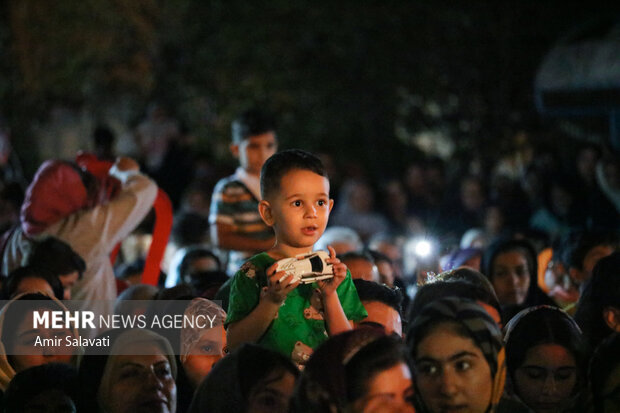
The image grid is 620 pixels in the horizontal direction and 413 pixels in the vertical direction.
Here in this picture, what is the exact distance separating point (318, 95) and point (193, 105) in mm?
2073

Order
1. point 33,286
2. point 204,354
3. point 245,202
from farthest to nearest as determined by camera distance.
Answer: point 245,202 → point 33,286 → point 204,354

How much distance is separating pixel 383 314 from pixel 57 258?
2340 millimetres

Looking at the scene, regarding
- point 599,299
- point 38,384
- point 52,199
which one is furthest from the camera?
point 52,199

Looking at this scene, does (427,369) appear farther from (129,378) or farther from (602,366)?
(129,378)

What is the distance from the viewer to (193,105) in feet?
51.3

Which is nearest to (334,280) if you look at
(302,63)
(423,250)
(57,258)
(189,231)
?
(57,258)

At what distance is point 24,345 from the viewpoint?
477cm

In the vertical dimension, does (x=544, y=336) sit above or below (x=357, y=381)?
above

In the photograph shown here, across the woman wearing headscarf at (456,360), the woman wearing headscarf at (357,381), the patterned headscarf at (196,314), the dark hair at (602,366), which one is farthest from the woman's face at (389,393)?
the patterned headscarf at (196,314)

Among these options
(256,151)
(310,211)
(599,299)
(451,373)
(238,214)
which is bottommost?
(451,373)

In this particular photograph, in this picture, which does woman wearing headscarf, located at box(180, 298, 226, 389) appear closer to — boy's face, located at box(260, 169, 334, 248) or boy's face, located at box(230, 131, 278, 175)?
boy's face, located at box(260, 169, 334, 248)

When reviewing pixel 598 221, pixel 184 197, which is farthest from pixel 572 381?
pixel 184 197

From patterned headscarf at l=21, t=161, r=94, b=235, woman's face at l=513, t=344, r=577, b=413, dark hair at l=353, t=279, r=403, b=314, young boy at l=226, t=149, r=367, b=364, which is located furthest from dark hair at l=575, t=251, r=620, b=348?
patterned headscarf at l=21, t=161, r=94, b=235

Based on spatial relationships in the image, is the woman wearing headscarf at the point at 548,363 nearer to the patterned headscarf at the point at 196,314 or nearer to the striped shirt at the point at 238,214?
the patterned headscarf at the point at 196,314
